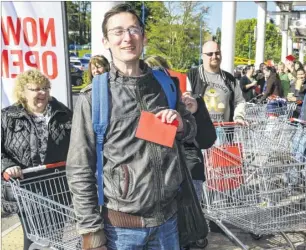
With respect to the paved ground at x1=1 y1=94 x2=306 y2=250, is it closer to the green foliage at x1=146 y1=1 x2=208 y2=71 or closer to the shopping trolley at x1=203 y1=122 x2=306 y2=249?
the shopping trolley at x1=203 y1=122 x2=306 y2=249

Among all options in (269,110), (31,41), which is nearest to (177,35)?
(269,110)

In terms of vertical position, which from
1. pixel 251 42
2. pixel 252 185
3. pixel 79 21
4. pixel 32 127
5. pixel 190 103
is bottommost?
pixel 252 185

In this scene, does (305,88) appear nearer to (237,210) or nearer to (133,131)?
(237,210)

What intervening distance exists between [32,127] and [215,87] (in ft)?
6.28

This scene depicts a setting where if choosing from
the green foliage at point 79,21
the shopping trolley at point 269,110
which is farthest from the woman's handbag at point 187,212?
the green foliage at point 79,21

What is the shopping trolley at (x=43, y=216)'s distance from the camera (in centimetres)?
274

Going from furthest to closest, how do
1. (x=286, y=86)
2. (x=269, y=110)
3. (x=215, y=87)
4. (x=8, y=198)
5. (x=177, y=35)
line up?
(x=177, y=35)
(x=286, y=86)
(x=269, y=110)
(x=215, y=87)
(x=8, y=198)

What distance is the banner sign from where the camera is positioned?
350 cm

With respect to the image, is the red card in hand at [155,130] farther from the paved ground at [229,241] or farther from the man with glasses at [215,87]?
the paved ground at [229,241]

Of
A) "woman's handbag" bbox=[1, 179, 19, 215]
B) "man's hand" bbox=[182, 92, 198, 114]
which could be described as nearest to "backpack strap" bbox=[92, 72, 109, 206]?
"man's hand" bbox=[182, 92, 198, 114]

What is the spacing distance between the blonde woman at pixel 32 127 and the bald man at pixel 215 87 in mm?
1546

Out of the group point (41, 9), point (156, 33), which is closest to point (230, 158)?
point (41, 9)

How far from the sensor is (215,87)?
4.39m

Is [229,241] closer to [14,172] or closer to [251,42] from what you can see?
[14,172]
